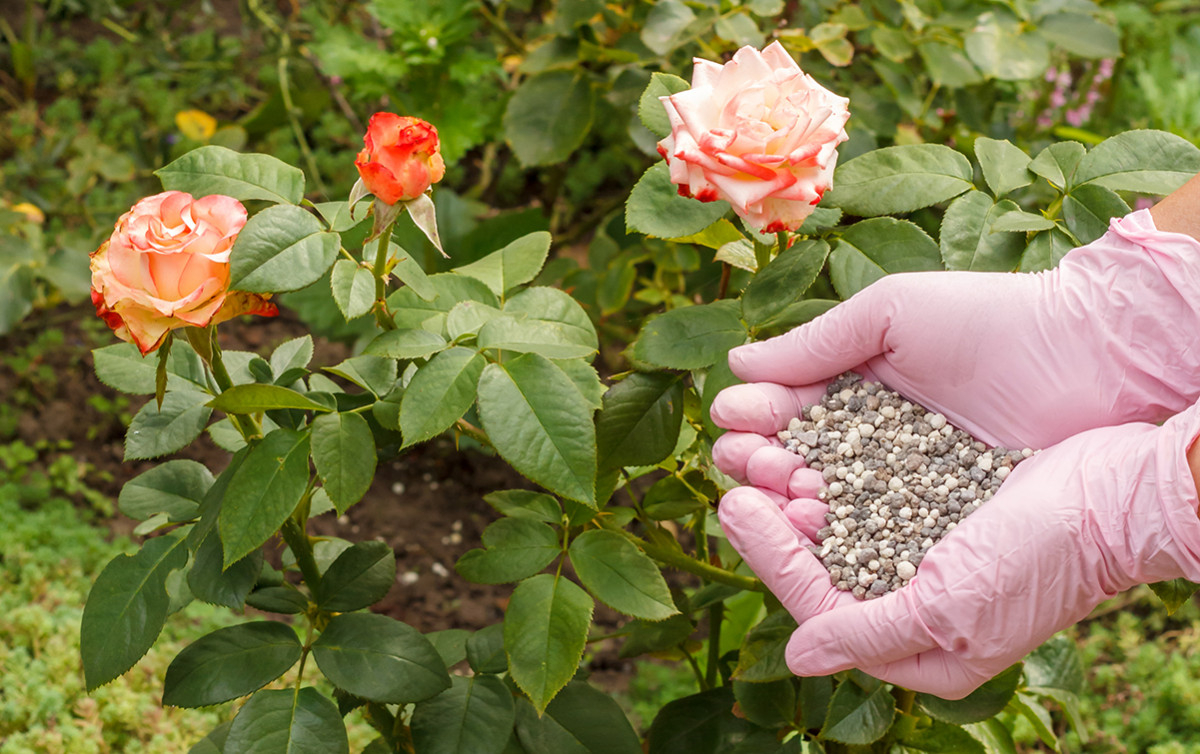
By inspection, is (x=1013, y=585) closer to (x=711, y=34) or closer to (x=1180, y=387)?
(x=1180, y=387)

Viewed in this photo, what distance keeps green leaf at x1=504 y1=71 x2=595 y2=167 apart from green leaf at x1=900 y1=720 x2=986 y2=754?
48.6 inches

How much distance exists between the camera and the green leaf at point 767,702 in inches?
46.4

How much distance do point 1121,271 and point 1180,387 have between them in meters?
0.13

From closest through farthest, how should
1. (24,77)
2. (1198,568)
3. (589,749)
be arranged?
(1198,568) < (589,749) < (24,77)

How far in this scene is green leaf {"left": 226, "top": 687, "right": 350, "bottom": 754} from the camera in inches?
37.5

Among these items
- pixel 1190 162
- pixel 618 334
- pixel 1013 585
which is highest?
pixel 1190 162

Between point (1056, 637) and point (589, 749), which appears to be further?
point (1056, 637)

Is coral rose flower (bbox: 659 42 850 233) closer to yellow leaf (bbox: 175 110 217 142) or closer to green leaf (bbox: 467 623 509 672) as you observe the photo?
green leaf (bbox: 467 623 509 672)

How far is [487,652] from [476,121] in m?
1.44

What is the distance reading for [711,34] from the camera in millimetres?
1780

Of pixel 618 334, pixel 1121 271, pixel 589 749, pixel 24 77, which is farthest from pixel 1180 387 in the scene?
pixel 24 77

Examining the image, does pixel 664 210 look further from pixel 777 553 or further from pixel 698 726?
pixel 698 726

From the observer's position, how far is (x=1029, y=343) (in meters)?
1.01

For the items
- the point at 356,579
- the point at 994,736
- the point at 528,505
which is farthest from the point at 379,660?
the point at 994,736
